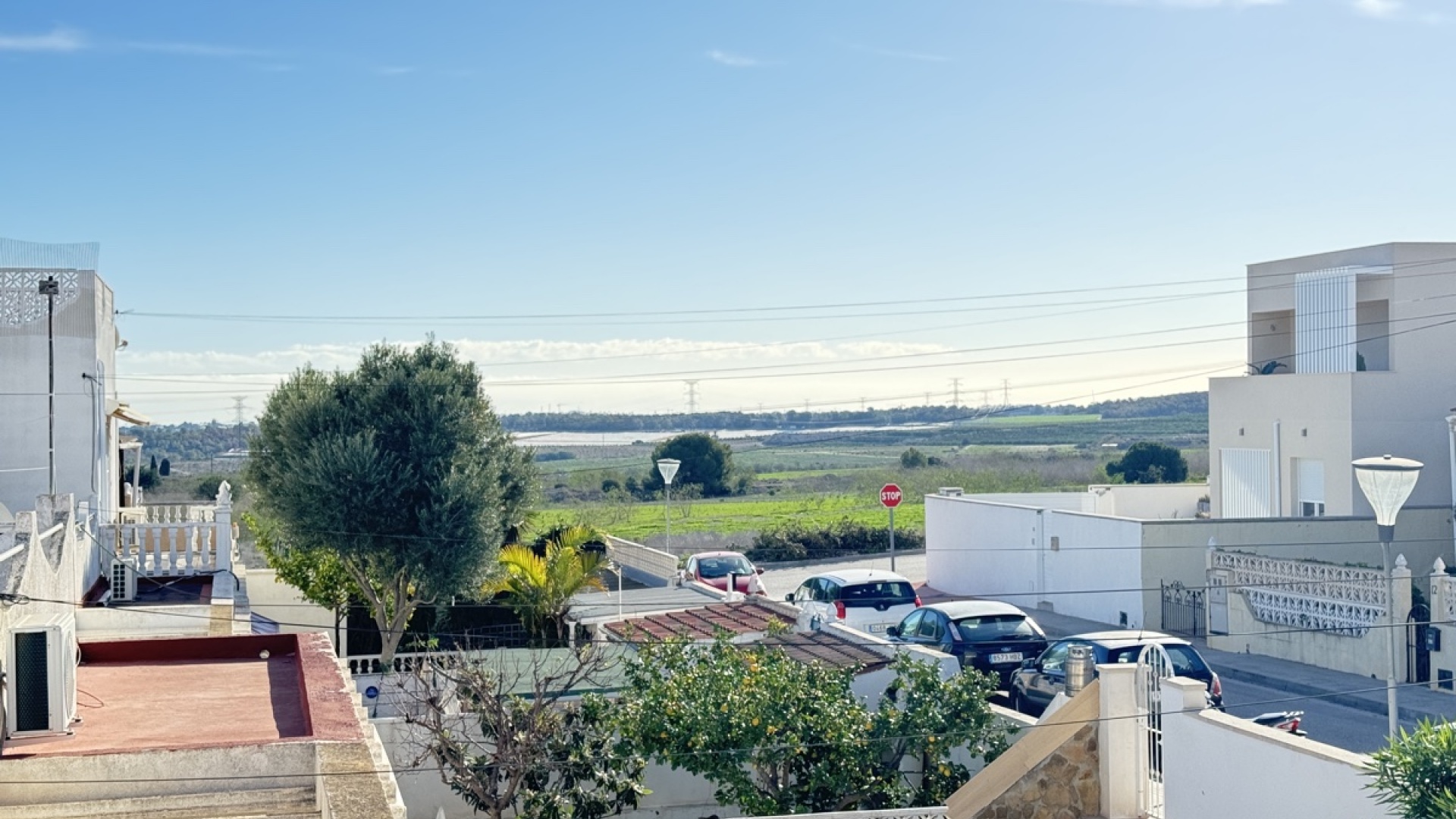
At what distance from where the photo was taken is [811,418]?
5374 inches

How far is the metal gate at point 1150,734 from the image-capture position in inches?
519

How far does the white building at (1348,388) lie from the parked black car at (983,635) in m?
11.3

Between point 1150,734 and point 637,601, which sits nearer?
point 1150,734

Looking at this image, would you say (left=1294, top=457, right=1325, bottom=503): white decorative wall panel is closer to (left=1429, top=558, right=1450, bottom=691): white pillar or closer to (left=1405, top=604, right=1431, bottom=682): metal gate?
(left=1405, top=604, right=1431, bottom=682): metal gate

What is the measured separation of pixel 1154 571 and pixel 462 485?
42.0 ft

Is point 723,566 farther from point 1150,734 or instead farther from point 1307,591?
point 1150,734

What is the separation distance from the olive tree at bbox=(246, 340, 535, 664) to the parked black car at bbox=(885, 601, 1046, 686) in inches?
298

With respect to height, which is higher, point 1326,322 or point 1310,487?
point 1326,322

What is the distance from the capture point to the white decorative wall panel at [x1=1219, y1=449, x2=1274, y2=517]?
98.0ft

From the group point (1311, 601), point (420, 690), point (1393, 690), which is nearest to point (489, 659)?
point (420, 690)

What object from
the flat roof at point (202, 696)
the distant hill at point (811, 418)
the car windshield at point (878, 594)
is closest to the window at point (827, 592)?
the car windshield at point (878, 594)

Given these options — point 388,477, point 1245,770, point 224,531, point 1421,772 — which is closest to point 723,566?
point 388,477

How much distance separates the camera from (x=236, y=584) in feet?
66.9

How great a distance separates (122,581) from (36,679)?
1054 centimetres
